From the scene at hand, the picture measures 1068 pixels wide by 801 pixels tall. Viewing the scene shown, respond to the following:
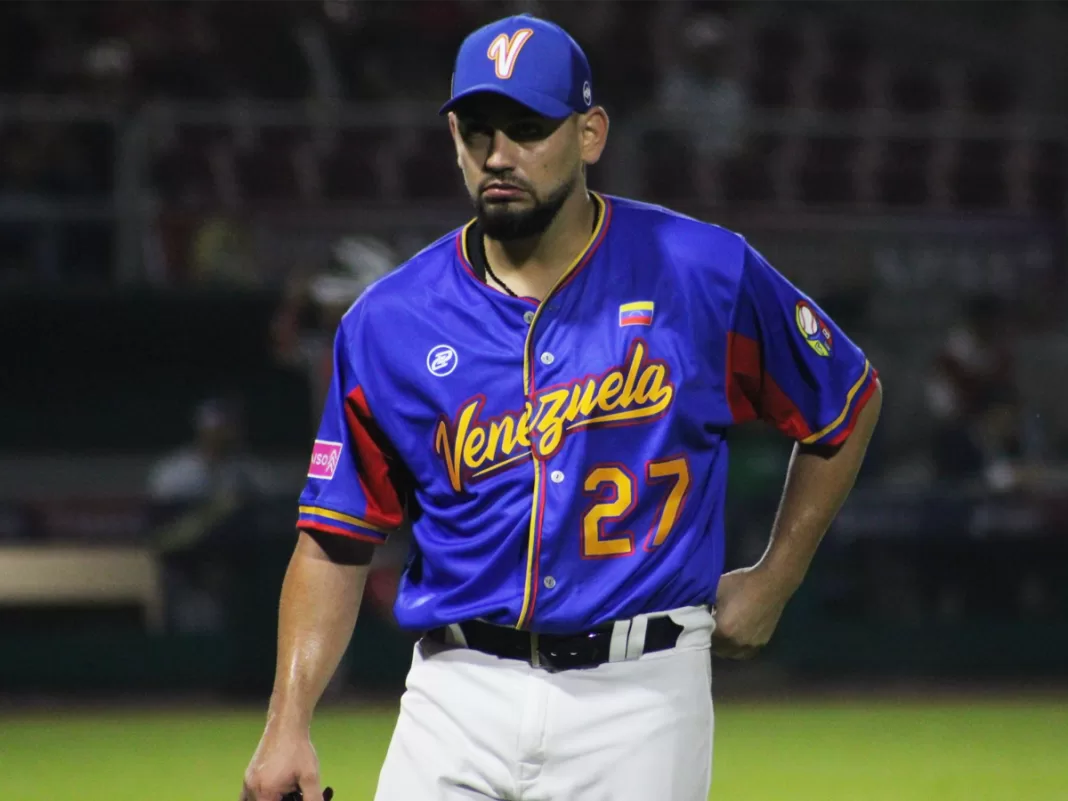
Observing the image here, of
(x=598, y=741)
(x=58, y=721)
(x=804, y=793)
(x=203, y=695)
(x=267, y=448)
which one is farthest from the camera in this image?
(x=267, y=448)

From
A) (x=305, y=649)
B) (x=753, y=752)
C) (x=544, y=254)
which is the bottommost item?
(x=753, y=752)

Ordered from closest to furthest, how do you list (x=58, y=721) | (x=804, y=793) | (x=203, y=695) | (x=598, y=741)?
(x=598, y=741) → (x=804, y=793) → (x=58, y=721) → (x=203, y=695)

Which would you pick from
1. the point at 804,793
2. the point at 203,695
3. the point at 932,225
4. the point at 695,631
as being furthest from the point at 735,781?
the point at 932,225

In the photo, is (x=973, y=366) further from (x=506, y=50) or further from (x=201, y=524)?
(x=506, y=50)

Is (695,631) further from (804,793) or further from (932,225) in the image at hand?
(932,225)

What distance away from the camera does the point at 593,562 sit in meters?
2.92

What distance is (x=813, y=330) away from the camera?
3166 millimetres

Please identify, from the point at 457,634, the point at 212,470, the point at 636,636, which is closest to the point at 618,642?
the point at 636,636

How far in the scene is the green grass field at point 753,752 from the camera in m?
7.46

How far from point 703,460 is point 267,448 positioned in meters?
9.40

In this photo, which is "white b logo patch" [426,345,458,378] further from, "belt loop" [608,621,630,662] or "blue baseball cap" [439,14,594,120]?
"belt loop" [608,621,630,662]

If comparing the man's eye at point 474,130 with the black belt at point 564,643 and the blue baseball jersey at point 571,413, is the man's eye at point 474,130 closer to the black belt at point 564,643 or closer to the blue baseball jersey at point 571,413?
the blue baseball jersey at point 571,413

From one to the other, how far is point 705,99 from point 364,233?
329cm

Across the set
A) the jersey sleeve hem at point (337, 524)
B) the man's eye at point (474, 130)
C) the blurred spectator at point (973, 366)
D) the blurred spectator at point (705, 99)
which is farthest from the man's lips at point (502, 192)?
the blurred spectator at point (705, 99)
